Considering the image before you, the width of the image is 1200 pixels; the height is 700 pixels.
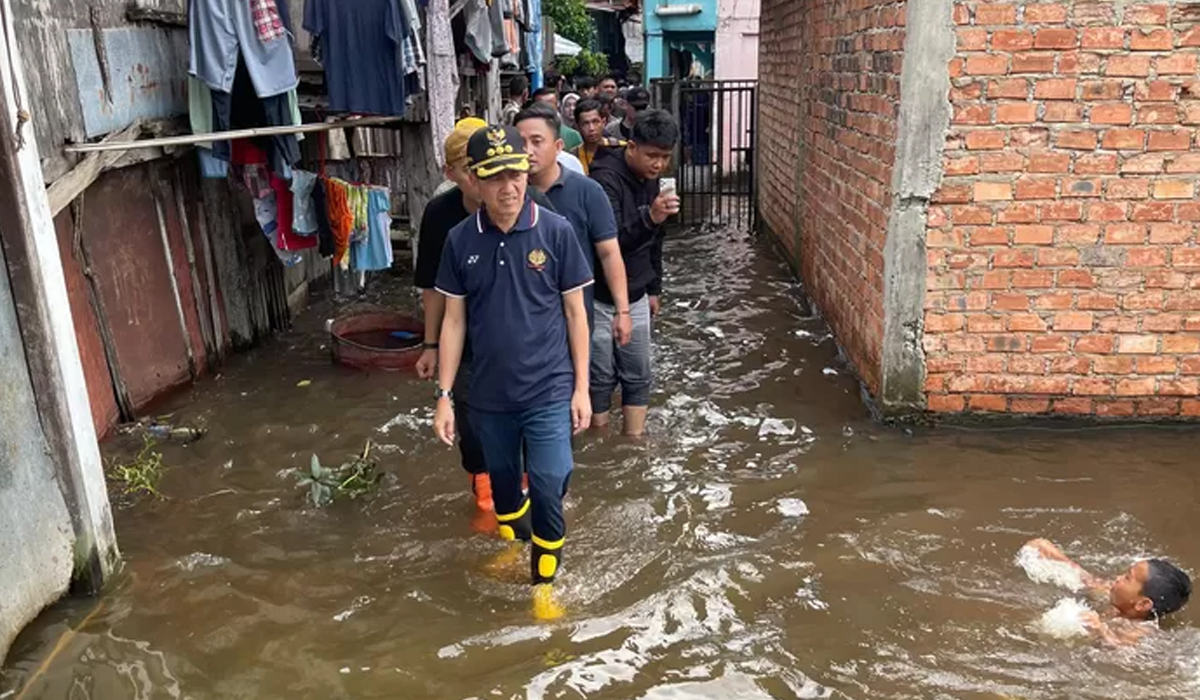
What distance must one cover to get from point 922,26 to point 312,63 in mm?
4433

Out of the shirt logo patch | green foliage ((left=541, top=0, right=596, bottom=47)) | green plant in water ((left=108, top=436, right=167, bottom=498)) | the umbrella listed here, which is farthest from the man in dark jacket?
green foliage ((left=541, top=0, right=596, bottom=47))

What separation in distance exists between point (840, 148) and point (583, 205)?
9.43ft

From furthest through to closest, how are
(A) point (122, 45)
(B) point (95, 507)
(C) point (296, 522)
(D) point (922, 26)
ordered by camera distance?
(A) point (122, 45) < (D) point (922, 26) < (C) point (296, 522) < (B) point (95, 507)

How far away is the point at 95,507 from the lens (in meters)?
3.80

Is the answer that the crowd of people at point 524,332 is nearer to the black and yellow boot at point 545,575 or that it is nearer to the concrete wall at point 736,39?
the black and yellow boot at point 545,575

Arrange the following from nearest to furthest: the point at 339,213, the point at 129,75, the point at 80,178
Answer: the point at 80,178
the point at 129,75
the point at 339,213

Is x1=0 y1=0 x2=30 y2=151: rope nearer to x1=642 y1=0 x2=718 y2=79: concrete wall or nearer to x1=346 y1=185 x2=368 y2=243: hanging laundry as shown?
x1=346 y1=185 x2=368 y2=243: hanging laundry

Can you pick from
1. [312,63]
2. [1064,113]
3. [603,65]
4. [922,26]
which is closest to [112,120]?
[312,63]

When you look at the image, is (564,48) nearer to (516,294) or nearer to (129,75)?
(129,75)

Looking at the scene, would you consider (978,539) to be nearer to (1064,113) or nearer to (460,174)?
(1064,113)

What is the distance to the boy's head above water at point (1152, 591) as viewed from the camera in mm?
3406

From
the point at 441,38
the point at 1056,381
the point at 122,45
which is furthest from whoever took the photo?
the point at 441,38

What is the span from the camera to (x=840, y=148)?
21.6 ft

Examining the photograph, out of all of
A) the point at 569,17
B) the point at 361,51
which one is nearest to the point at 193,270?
the point at 361,51
